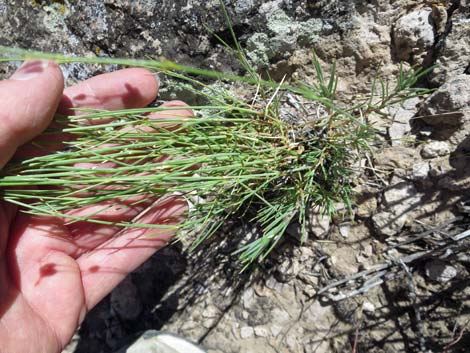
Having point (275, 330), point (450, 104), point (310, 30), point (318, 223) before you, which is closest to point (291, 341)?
point (275, 330)

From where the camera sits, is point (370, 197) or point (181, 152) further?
point (370, 197)

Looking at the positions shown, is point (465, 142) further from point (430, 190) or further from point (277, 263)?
point (277, 263)

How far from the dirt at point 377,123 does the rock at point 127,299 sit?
1.60 ft

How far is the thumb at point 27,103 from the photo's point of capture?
801 mm

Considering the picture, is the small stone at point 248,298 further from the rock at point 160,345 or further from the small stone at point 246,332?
the rock at point 160,345

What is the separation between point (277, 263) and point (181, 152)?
60 centimetres

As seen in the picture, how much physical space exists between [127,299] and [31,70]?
2.99 ft

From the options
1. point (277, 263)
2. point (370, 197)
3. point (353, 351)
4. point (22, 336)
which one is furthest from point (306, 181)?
point (22, 336)

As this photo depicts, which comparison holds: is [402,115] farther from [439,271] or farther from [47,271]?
[47,271]

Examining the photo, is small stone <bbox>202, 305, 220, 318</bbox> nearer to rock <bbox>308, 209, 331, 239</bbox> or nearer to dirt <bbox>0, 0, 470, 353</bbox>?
dirt <bbox>0, 0, 470, 353</bbox>

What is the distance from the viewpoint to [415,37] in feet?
3.32

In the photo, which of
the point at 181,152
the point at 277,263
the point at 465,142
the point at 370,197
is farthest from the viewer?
the point at 277,263

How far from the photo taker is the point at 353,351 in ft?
3.77

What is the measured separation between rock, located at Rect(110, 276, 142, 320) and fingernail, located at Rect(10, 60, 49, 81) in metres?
0.84
